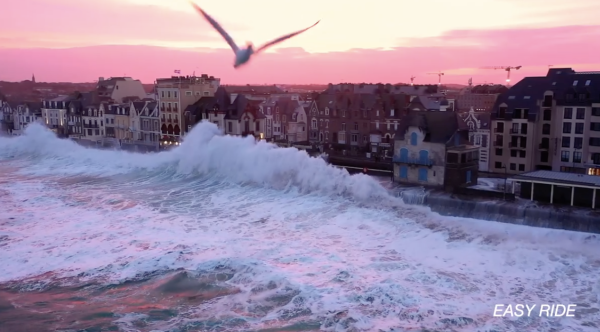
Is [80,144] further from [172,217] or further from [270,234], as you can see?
[270,234]

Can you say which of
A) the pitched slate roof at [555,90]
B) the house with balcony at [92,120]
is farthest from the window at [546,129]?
the house with balcony at [92,120]

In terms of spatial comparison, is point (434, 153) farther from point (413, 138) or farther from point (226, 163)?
point (226, 163)

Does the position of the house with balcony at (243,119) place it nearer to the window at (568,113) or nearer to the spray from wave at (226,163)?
the spray from wave at (226,163)

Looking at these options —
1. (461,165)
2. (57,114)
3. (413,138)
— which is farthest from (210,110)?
(57,114)

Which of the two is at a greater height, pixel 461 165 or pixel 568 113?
pixel 568 113

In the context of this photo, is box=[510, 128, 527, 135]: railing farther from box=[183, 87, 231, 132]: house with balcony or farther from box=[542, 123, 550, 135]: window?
box=[183, 87, 231, 132]: house with balcony

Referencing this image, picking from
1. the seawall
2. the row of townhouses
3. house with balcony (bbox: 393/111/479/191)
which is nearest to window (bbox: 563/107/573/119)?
the row of townhouses
